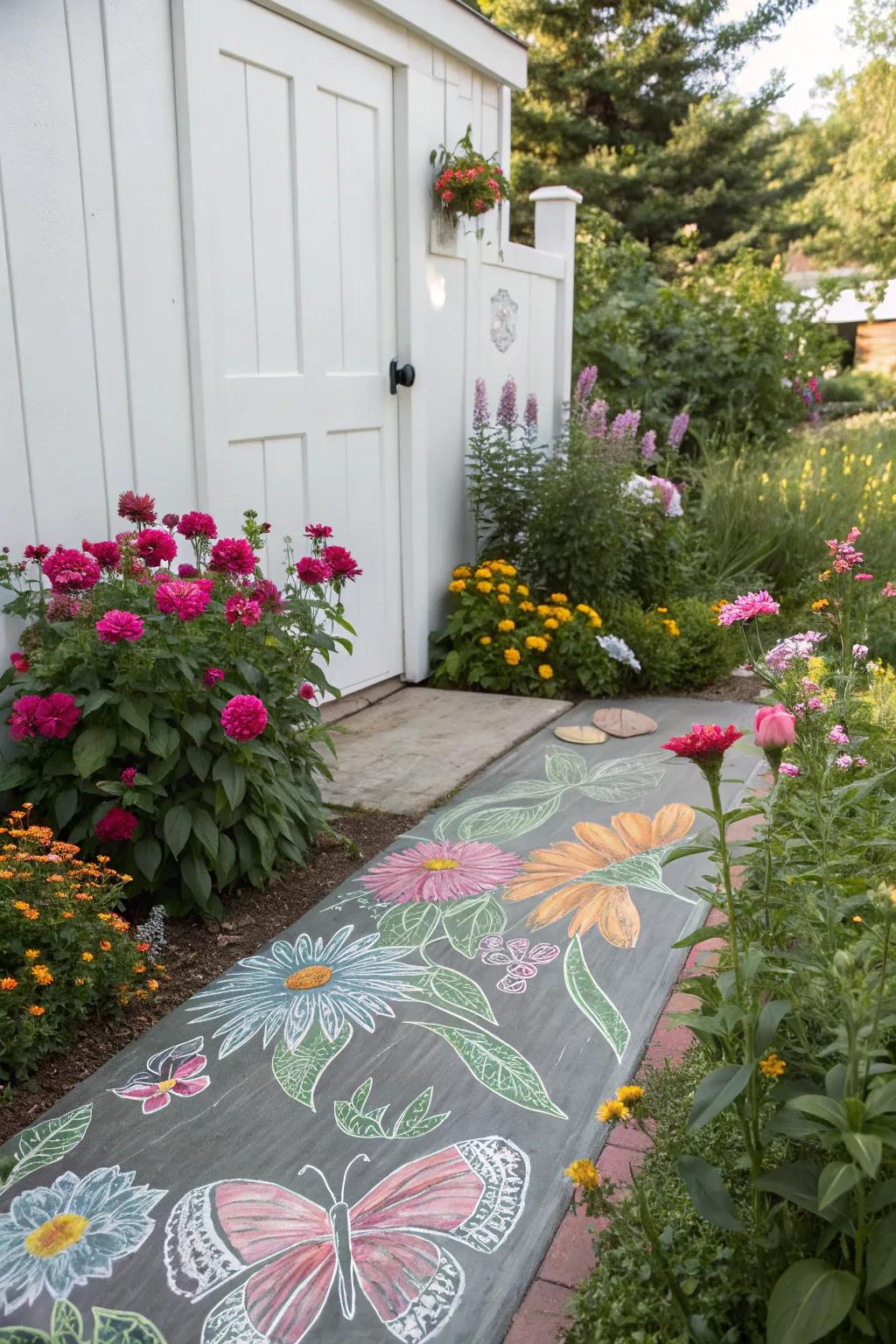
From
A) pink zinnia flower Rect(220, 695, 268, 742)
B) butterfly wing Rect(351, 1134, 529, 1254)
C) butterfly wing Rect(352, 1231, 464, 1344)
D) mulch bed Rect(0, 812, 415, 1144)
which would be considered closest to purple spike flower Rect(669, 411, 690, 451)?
mulch bed Rect(0, 812, 415, 1144)

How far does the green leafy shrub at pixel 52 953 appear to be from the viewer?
210 centimetres

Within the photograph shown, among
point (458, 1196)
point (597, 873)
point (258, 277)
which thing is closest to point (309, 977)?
point (458, 1196)

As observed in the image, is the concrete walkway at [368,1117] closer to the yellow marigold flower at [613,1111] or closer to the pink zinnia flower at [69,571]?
the yellow marigold flower at [613,1111]

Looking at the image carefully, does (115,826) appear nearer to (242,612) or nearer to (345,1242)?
(242,612)

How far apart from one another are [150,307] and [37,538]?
0.84 meters

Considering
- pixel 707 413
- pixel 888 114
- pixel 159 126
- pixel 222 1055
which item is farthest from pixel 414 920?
pixel 888 114

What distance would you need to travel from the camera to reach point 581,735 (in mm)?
4207

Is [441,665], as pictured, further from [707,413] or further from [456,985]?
[707,413]

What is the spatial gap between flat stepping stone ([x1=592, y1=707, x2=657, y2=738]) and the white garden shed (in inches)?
36.9

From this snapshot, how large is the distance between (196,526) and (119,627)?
0.63 meters

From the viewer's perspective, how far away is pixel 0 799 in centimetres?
278

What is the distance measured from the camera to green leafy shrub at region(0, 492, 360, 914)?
8.20ft

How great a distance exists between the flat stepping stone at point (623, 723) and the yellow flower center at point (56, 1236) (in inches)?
112

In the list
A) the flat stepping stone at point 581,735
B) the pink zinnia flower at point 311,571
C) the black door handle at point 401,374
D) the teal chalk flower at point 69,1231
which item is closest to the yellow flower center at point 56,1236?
the teal chalk flower at point 69,1231
